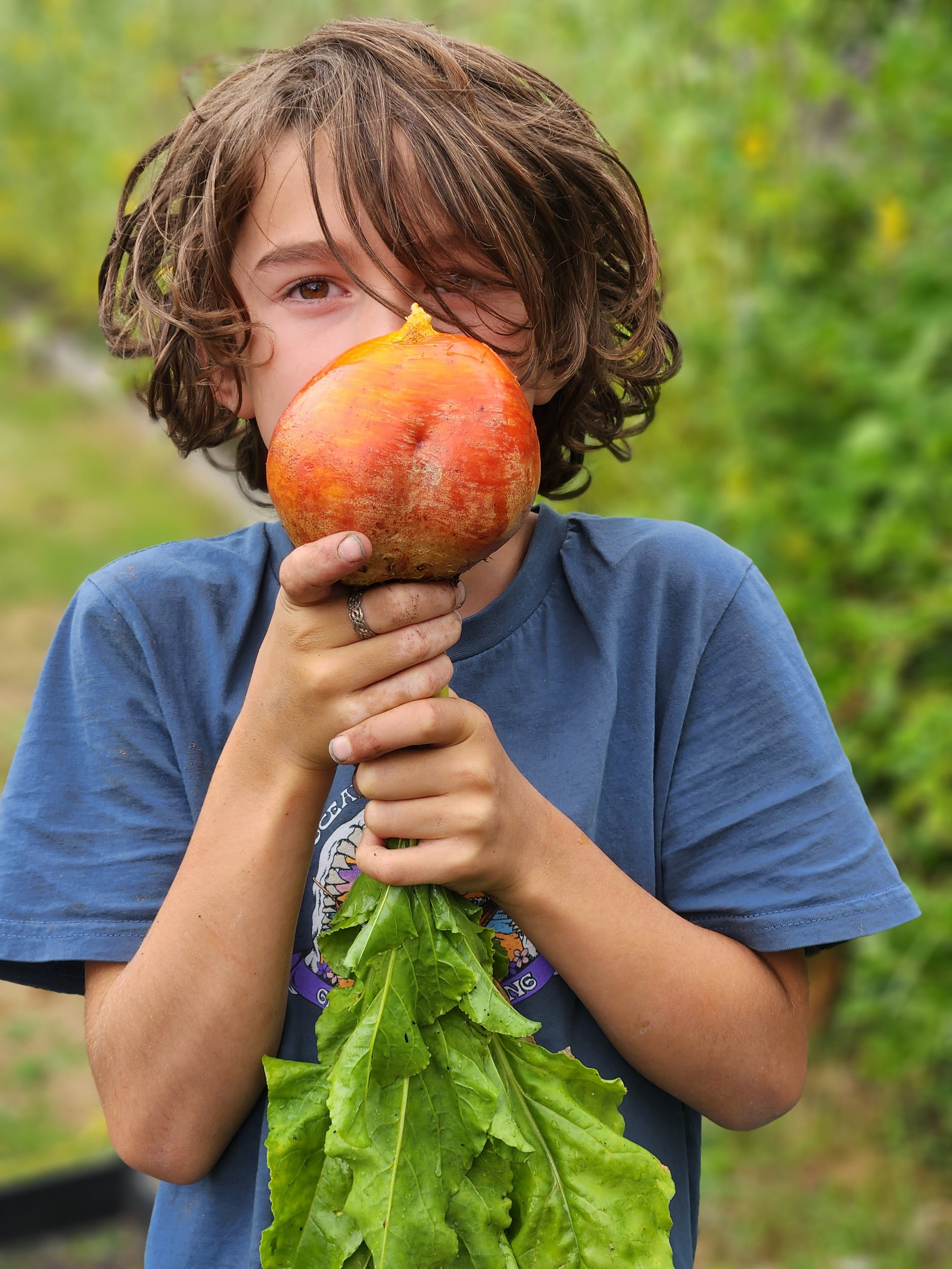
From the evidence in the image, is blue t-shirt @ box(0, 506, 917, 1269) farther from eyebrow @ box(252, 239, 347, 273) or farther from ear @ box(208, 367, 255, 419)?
eyebrow @ box(252, 239, 347, 273)

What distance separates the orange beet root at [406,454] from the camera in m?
1.11

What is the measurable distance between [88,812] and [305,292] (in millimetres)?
631

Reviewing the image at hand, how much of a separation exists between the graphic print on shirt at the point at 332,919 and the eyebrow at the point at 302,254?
24.0 inches

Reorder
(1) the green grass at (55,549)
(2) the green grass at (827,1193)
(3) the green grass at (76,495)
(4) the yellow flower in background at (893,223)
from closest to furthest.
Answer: (2) the green grass at (827,1193) < (4) the yellow flower in background at (893,223) < (1) the green grass at (55,549) < (3) the green grass at (76,495)

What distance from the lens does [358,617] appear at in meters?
1.16

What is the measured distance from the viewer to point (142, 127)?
731 centimetres

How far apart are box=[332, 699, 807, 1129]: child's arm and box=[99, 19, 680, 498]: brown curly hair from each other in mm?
482

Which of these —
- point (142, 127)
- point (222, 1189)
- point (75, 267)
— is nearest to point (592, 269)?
point (222, 1189)

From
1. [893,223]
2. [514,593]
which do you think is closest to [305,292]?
[514,593]

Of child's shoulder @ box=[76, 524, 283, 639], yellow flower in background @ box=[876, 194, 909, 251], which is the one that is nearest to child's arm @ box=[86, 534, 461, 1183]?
child's shoulder @ box=[76, 524, 283, 639]

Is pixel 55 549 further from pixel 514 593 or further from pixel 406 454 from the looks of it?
pixel 406 454

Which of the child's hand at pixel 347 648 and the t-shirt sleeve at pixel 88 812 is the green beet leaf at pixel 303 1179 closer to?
the t-shirt sleeve at pixel 88 812

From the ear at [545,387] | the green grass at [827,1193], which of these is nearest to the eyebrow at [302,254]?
the ear at [545,387]

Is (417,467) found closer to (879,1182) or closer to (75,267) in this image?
(879,1182)
